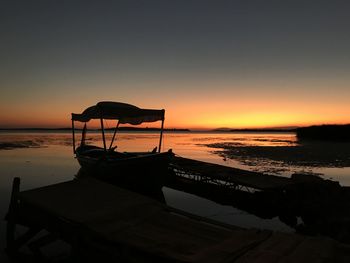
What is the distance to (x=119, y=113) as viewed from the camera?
15.9m

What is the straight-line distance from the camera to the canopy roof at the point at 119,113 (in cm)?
1532

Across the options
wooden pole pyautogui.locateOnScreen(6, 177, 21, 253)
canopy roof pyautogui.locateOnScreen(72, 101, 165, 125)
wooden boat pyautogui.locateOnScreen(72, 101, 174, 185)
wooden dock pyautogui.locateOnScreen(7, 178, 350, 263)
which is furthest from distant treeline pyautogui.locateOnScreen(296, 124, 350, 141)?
wooden pole pyautogui.locateOnScreen(6, 177, 21, 253)

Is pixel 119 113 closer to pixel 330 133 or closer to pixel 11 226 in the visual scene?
pixel 11 226

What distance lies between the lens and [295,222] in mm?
12516

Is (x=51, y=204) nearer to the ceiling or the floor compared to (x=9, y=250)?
nearer to the ceiling

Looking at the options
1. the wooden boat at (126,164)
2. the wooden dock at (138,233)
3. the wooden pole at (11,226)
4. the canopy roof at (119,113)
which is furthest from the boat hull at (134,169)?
the wooden pole at (11,226)

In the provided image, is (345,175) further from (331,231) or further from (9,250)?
(9,250)

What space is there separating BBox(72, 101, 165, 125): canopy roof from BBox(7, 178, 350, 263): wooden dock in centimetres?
562

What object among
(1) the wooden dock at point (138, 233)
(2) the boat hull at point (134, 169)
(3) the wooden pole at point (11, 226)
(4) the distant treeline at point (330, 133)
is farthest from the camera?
(4) the distant treeline at point (330, 133)

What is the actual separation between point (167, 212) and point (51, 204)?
123 inches

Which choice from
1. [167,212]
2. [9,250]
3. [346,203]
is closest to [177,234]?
[167,212]

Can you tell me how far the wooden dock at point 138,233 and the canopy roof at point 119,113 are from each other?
18.4 feet

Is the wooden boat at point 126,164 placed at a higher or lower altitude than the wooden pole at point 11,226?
higher

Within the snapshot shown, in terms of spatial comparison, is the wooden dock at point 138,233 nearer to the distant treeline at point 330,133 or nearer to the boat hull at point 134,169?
the boat hull at point 134,169
